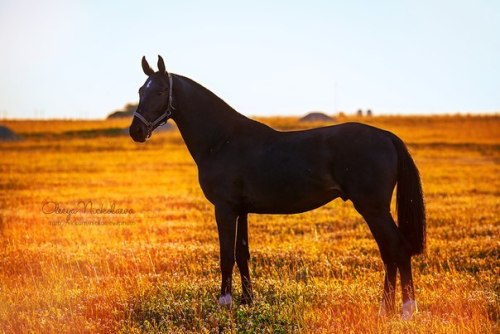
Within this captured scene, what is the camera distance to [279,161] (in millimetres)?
8703

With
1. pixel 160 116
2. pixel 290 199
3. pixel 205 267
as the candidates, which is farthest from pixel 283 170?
pixel 205 267

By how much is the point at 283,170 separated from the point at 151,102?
1.98m

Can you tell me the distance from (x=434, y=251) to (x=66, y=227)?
31.6 ft

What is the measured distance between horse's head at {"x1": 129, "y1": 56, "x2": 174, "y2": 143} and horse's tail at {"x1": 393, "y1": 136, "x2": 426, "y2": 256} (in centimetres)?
308

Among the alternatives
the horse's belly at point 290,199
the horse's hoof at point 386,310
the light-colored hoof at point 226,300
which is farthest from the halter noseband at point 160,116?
the horse's hoof at point 386,310

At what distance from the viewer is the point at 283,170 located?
28.4 ft

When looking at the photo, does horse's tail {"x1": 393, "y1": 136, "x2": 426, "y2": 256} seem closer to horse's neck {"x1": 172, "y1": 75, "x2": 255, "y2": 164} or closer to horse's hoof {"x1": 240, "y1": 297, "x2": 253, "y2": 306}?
horse's neck {"x1": 172, "y1": 75, "x2": 255, "y2": 164}

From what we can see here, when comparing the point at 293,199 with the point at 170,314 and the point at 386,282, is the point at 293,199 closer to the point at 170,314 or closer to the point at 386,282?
the point at 386,282

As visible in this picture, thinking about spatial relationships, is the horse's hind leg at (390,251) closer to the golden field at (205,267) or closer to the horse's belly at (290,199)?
the golden field at (205,267)

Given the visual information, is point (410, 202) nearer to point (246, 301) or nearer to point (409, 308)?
point (409, 308)

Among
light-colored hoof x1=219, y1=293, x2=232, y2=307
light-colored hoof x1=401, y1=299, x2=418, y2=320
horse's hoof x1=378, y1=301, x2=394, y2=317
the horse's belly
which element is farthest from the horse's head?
light-colored hoof x1=401, y1=299, x2=418, y2=320

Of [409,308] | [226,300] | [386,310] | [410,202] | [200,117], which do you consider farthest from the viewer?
[200,117]

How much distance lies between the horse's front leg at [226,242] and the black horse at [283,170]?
0.01 m

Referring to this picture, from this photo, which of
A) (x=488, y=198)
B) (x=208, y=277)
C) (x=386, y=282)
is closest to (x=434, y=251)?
(x=208, y=277)
